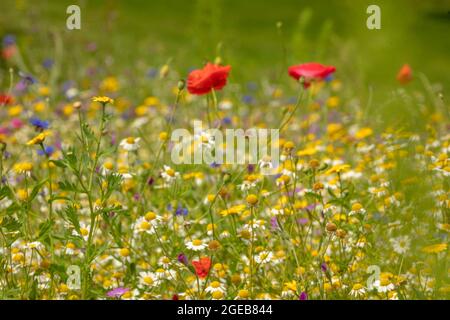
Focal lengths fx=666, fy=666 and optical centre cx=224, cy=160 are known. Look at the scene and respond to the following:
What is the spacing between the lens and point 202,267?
66.1 inches

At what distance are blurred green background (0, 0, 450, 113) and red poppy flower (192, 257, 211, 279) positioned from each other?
601 millimetres

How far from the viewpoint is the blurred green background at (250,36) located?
0.68m

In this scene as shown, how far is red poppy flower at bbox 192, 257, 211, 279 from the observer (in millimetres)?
1670

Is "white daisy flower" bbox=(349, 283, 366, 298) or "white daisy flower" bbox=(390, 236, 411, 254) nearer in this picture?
"white daisy flower" bbox=(349, 283, 366, 298)

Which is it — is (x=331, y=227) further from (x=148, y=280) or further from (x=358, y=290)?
(x=148, y=280)

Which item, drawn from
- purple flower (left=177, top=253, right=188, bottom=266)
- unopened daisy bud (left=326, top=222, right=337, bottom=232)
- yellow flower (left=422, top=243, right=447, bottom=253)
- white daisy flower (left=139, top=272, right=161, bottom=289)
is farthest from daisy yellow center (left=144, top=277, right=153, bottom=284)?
yellow flower (left=422, top=243, right=447, bottom=253)

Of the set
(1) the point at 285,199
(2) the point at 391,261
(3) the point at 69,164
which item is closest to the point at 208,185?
(1) the point at 285,199

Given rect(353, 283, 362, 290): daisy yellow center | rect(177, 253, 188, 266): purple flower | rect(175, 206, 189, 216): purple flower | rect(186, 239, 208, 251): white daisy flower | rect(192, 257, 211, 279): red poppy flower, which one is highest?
rect(175, 206, 189, 216): purple flower

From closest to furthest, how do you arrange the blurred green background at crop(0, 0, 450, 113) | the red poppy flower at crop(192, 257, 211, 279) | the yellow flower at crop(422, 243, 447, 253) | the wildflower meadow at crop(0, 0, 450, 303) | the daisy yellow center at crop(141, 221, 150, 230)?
the blurred green background at crop(0, 0, 450, 113), the wildflower meadow at crop(0, 0, 450, 303), the yellow flower at crop(422, 243, 447, 253), the red poppy flower at crop(192, 257, 211, 279), the daisy yellow center at crop(141, 221, 150, 230)

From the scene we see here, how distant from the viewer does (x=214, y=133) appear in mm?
2178

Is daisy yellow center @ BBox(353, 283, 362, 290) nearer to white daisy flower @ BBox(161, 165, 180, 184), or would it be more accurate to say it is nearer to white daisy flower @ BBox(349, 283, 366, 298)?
white daisy flower @ BBox(349, 283, 366, 298)

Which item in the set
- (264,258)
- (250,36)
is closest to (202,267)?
(264,258)
